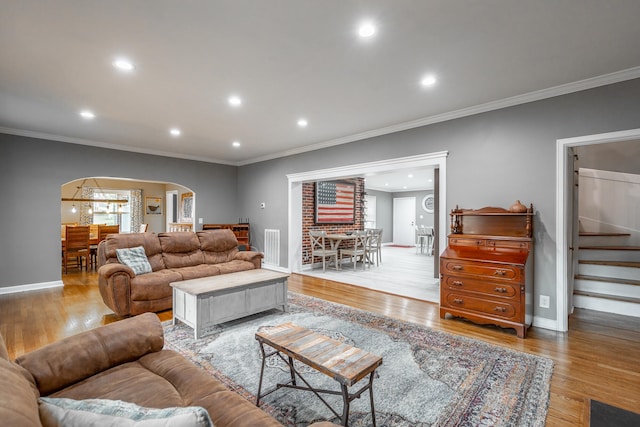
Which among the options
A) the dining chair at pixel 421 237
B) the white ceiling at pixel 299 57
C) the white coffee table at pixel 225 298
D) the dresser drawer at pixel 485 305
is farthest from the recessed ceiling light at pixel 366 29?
the dining chair at pixel 421 237

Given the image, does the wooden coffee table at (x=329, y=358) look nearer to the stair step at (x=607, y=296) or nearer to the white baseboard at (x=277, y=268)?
the stair step at (x=607, y=296)

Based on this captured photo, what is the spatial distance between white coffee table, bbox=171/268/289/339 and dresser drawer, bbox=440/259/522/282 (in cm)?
195

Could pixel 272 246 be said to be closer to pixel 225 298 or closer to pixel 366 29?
pixel 225 298

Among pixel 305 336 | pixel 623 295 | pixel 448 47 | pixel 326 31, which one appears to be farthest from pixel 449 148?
pixel 305 336

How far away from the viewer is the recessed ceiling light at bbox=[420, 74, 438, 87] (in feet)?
9.71

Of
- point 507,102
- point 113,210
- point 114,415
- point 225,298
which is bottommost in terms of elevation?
point 225,298

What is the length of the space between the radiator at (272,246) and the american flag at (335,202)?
1015mm

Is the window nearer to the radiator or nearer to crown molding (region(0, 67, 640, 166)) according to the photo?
crown molding (region(0, 67, 640, 166))

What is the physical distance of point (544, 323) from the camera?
129 inches

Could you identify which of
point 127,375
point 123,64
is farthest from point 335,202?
point 127,375

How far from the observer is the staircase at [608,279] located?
12.2 feet

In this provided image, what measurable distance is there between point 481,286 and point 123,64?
4.16 meters

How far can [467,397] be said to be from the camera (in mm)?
2016

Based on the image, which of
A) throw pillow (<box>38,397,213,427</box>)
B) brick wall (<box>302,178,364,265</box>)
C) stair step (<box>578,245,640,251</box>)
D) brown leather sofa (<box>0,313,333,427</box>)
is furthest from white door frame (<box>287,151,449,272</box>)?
throw pillow (<box>38,397,213,427</box>)
